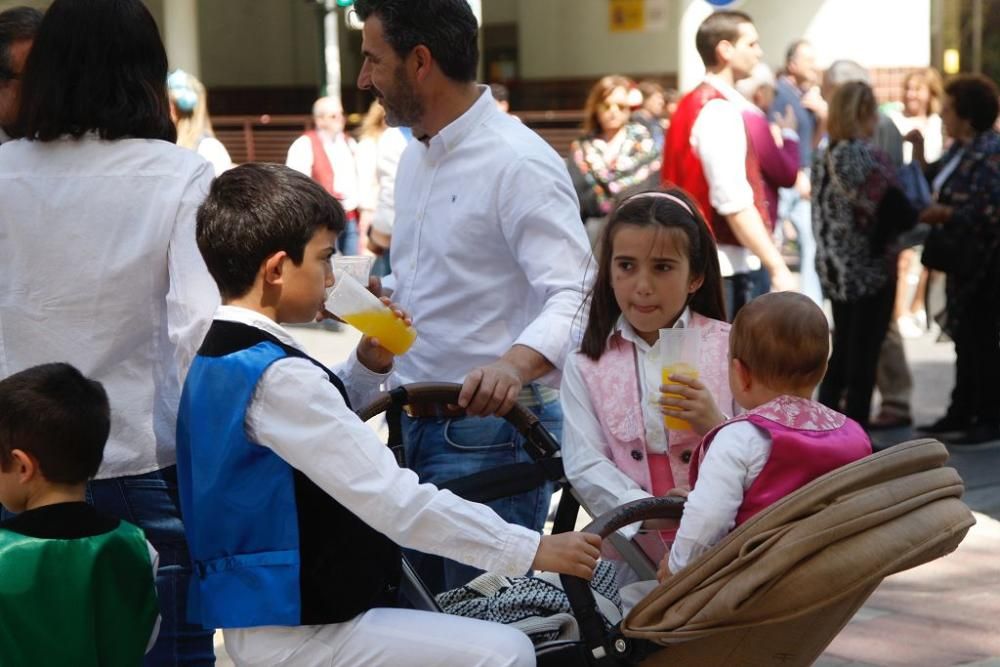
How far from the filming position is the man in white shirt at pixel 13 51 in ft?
11.4

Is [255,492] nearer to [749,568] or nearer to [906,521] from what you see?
[749,568]

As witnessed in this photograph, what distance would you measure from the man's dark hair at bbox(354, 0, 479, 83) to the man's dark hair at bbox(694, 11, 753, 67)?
3.36m

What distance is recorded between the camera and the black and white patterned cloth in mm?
2947

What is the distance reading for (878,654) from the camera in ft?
15.3

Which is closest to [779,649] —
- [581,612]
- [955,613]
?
[581,612]

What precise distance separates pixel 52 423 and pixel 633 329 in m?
1.34

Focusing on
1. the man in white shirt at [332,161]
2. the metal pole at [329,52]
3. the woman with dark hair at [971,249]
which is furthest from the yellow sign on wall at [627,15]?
the woman with dark hair at [971,249]

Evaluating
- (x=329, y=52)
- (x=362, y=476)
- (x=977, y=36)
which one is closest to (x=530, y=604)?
(x=362, y=476)

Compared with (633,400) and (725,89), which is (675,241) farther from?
(725,89)

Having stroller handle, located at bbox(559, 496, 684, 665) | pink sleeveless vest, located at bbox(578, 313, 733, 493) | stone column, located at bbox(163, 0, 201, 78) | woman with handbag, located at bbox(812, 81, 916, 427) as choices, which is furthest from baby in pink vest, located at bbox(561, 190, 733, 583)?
stone column, located at bbox(163, 0, 201, 78)

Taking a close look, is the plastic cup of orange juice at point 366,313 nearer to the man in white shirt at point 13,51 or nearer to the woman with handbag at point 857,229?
the man in white shirt at point 13,51

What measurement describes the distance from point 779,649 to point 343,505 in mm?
802

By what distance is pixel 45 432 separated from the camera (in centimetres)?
285

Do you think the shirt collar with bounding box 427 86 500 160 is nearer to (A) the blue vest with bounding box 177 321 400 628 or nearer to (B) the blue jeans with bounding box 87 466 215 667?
(B) the blue jeans with bounding box 87 466 215 667
